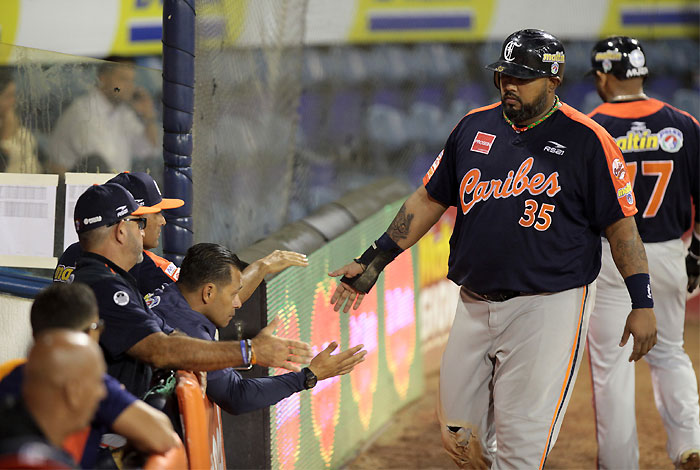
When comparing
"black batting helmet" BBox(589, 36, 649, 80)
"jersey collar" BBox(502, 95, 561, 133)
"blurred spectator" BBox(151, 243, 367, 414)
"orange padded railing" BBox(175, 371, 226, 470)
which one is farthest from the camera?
"black batting helmet" BBox(589, 36, 649, 80)

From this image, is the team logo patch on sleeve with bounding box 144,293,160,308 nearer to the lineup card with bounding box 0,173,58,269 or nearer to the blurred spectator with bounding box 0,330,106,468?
the lineup card with bounding box 0,173,58,269

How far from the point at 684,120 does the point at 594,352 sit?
1264mm

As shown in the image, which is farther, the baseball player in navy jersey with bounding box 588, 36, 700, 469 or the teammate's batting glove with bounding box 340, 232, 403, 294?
the baseball player in navy jersey with bounding box 588, 36, 700, 469

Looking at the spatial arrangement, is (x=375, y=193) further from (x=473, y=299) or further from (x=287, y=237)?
(x=473, y=299)

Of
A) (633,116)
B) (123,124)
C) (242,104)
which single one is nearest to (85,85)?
(123,124)

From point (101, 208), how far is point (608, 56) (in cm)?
285

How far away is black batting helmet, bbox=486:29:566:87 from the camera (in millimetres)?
3381

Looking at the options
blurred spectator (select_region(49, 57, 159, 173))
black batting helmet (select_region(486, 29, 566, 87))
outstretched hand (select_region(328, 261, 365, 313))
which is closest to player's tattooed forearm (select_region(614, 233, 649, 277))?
black batting helmet (select_region(486, 29, 566, 87))

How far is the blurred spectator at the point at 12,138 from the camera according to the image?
3.63 metres

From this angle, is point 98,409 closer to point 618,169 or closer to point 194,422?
point 194,422

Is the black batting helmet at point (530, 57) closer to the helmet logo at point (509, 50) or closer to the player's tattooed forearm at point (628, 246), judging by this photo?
the helmet logo at point (509, 50)

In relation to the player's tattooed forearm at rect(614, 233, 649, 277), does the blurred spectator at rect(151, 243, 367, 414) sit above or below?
below

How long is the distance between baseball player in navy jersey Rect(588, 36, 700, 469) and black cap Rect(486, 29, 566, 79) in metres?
1.24

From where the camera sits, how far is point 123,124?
3.91 m
